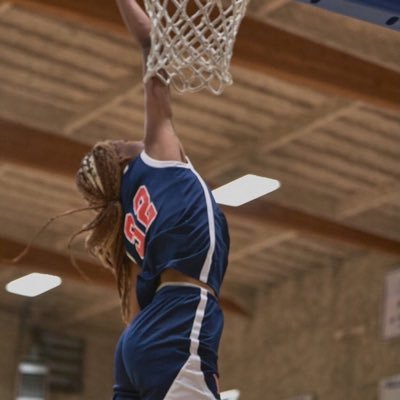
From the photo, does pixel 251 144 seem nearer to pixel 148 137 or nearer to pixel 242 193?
pixel 242 193

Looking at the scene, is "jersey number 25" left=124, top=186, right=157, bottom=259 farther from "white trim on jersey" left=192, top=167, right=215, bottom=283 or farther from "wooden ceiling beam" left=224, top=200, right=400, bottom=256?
"wooden ceiling beam" left=224, top=200, right=400, bottom=256

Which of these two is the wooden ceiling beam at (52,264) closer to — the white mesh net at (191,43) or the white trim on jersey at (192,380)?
the white mesh net at (191,43)

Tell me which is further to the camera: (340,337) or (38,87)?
(340,337)

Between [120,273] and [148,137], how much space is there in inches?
19.7

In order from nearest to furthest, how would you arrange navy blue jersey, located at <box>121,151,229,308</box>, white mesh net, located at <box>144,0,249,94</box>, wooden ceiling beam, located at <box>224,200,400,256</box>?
navy blue jersey, located at <box>121,151,229,308</box> < white mesh net, located at <box>144,0,249,94</box> < wooden ceiling beam, located at <box>224,200,400,256</box>

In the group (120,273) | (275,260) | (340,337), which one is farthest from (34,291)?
(120,273)

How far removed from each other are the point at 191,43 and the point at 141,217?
749 mm

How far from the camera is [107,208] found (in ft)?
12.4

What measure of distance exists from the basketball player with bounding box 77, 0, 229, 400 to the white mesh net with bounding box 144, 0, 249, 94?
0.23ft

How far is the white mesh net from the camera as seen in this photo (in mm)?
3744

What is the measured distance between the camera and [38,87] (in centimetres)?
1206

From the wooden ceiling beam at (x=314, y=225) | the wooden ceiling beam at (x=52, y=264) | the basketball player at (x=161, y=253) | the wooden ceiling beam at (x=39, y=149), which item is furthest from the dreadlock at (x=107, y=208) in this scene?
the wooden ceiling beam at (x=52, y=264)

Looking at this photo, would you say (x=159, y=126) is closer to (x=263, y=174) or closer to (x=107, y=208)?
(x=107, y=208)

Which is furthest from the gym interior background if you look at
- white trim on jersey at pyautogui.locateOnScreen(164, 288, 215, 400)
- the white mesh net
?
white trim on jersey at pyautogui.locateOnScreen(164, 288, 215, 400)
